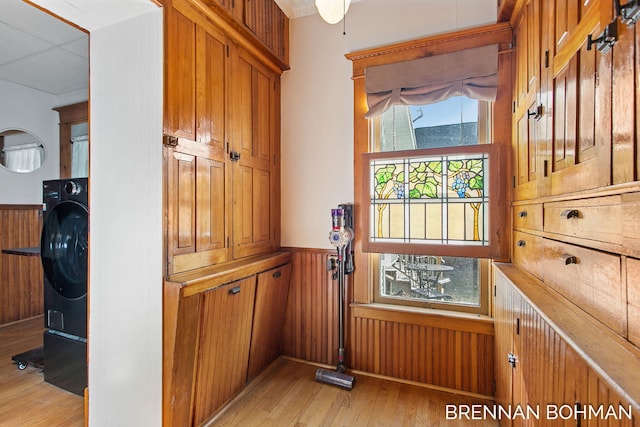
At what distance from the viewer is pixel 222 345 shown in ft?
6.65

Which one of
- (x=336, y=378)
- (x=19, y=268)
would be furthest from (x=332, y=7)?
(x=19, y=268)

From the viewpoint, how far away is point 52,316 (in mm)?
2385

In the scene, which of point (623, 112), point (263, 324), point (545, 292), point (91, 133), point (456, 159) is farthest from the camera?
point (263, 324)

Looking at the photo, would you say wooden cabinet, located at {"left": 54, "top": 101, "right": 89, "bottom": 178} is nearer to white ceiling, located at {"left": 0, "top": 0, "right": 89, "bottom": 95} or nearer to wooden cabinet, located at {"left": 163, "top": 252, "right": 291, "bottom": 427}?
white ceiling, located at {"left": 0, "top": 0, "right": 89, "bottom": 95}

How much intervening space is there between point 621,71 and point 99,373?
2.72 meters

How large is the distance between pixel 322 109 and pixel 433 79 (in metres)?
0.96

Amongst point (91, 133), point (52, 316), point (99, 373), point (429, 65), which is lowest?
point (99, 373)

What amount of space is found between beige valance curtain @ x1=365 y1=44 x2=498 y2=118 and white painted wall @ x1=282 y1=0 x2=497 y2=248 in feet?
0.82

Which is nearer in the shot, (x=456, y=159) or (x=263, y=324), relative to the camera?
(x=456, y=159)

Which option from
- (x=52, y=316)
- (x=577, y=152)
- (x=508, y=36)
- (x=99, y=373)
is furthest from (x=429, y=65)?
(x=52, y=316)

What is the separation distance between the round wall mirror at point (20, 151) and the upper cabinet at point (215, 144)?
349 centimetres

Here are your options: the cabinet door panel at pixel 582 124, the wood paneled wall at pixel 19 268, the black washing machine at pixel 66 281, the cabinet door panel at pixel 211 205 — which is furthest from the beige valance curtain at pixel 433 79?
the wood paneled wall at pixel 19 268

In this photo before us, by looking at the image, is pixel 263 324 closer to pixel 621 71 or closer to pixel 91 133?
pixel 91 133

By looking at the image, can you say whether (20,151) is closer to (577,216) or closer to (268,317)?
(268,317)
